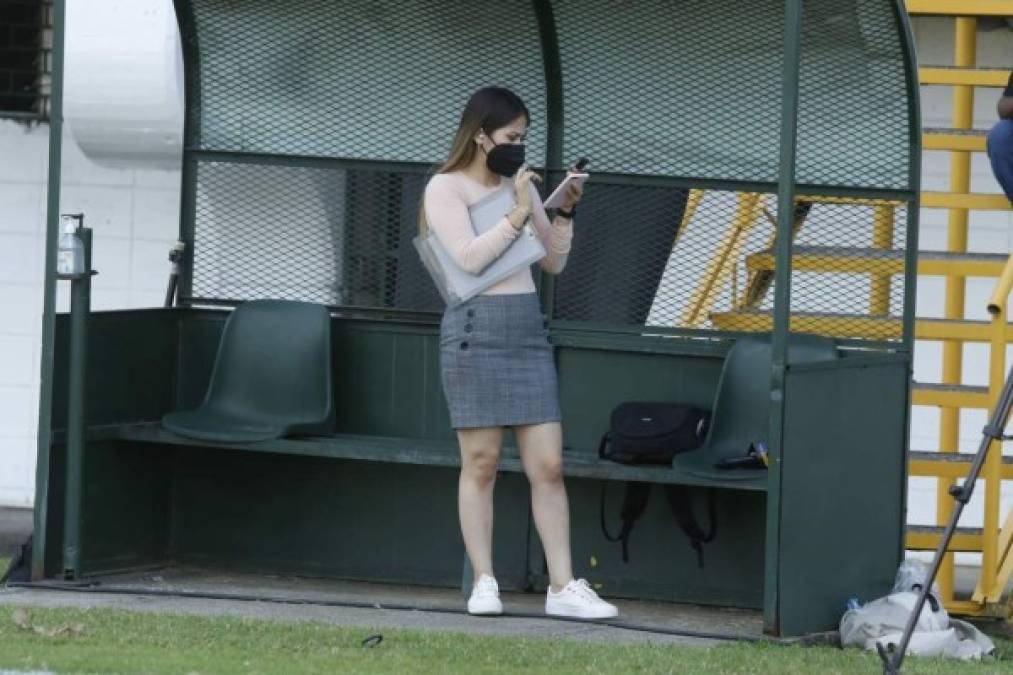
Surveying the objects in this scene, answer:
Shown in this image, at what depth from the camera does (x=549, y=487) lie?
8.19 meters

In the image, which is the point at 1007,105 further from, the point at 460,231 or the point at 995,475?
the point at 460,231

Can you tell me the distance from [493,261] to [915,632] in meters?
1.86

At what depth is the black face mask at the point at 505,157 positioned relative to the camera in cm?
811

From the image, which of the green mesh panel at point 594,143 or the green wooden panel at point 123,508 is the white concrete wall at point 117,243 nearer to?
the green mesh panel at point 594,143

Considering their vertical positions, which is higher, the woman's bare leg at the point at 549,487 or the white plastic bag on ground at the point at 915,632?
the woman's bare leg at the point at 549,487

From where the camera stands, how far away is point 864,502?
8.47 metres

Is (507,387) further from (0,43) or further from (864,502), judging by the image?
(0,43)

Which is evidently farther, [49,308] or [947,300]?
[947,300]

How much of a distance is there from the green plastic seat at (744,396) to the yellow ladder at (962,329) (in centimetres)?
73

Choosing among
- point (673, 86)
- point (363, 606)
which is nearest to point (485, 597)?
point (363, 606)

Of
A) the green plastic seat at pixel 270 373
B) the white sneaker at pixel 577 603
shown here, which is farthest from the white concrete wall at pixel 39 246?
the white sneaker at pixel 577 603

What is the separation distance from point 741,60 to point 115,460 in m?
2.85

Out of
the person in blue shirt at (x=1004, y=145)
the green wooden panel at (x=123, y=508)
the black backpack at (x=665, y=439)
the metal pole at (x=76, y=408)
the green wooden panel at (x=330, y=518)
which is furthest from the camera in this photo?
the green wooden panel at (x=330, y=518)

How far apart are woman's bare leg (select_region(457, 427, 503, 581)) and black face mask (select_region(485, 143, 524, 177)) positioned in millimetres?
871
